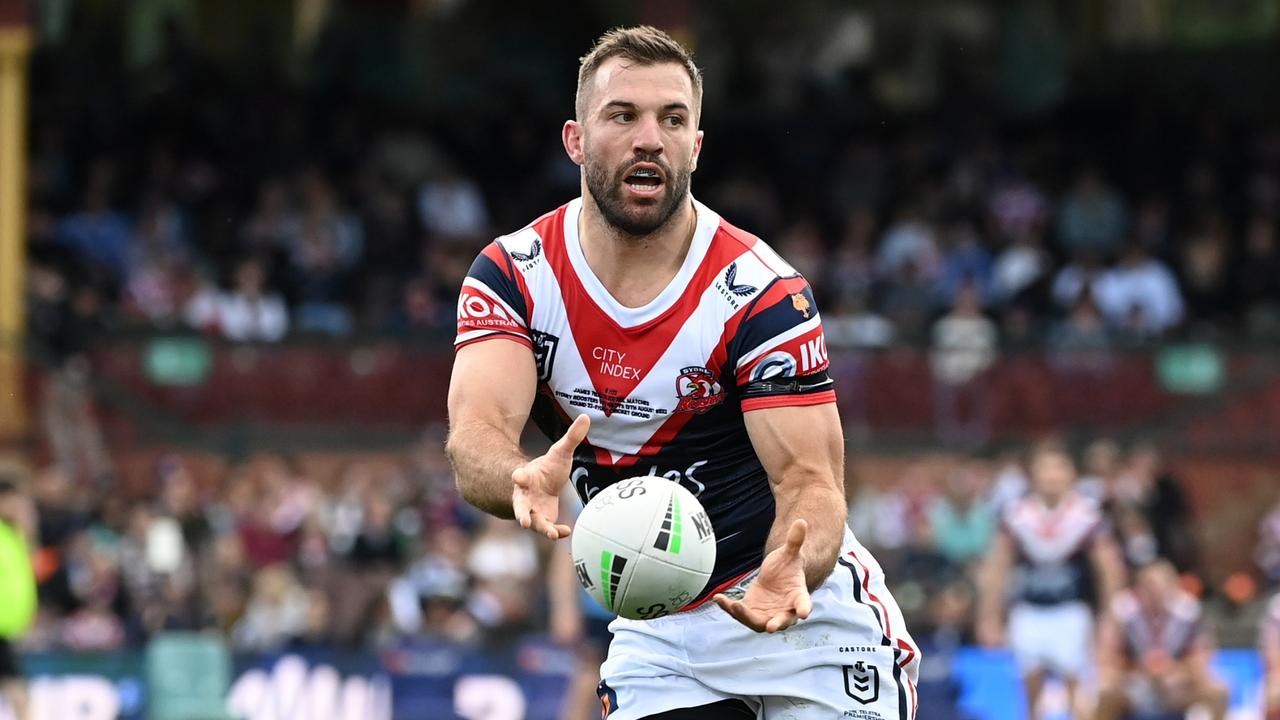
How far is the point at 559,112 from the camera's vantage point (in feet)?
78.3

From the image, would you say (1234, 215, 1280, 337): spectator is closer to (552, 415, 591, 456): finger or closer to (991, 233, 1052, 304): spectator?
(991, 233, 1052, 304): spectator

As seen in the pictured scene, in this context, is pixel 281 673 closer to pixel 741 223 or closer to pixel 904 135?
pixel 741 223

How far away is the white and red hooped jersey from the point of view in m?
5.43

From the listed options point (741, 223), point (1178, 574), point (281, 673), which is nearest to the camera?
point (281, 673)

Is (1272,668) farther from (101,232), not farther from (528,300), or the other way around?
(101,232)

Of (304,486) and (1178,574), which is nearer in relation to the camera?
(1178,574)

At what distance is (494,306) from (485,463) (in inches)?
20.9

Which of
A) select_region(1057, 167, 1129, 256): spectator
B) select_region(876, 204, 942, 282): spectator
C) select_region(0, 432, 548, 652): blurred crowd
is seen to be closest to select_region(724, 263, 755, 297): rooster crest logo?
select_region(0, 432, 548, 652): blurred crowd

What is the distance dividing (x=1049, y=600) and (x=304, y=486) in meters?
6.30

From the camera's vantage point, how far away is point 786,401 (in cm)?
534

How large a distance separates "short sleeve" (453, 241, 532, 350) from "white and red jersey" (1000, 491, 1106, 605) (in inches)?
A: 315

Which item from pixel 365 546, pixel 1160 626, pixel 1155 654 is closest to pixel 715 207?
pixel 365 546

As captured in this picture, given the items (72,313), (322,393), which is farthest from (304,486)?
(72,313)

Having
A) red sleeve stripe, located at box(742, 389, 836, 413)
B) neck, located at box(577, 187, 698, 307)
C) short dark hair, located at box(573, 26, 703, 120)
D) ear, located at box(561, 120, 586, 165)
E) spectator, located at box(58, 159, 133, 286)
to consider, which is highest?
spectator, located at box(58, 159, 133, 286)
